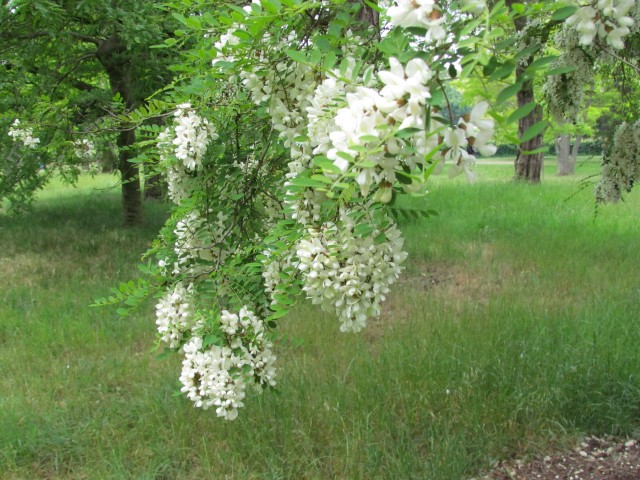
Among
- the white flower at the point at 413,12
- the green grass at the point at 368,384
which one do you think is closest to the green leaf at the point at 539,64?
the white flower at the point at 413,12

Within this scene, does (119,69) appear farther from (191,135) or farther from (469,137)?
(469,137)

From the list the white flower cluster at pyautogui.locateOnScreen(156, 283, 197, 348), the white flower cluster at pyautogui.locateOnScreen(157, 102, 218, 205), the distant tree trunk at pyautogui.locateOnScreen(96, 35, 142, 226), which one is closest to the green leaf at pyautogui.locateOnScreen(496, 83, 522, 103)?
the white flower cluster at pyautogui.locateOnScreen(157, 102, 218, 205)

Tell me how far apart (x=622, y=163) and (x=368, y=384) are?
223 cm

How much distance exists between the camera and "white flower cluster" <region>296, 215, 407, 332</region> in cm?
181

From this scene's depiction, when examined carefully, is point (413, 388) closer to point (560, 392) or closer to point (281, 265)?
point (560, 392)

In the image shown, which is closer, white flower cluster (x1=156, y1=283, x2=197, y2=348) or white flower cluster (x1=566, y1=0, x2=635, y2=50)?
white flower cluster (x1=566, y1=0, x2=635, y2=50)

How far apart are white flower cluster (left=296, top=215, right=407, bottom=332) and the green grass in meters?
1.21

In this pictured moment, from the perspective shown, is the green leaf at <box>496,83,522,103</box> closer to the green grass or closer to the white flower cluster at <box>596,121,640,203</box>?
the green grass

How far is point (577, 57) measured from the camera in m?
2.96

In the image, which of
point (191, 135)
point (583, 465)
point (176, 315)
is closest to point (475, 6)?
point (191, 135)

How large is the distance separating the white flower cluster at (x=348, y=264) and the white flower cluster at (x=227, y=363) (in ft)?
1.46

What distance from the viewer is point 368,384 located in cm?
376

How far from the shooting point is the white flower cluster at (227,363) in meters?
2.23

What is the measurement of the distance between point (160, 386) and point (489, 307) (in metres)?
2.81
